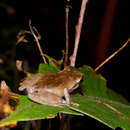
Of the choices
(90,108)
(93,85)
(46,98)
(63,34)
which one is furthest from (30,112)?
(63,34)

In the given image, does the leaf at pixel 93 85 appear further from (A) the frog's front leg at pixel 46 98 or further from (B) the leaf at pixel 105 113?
(A) the frog's front leg at pixel 46 98

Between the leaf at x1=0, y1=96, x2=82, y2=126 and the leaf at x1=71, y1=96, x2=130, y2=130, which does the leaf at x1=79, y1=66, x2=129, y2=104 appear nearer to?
the leaf at x1=71, y1=96, x2=130, y2=130

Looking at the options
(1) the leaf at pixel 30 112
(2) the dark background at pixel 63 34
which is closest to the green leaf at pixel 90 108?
(1) the leaf at pixel 30 112

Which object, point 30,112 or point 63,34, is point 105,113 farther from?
point 63,34

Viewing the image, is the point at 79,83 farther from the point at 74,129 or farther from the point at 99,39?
the point at 99,39

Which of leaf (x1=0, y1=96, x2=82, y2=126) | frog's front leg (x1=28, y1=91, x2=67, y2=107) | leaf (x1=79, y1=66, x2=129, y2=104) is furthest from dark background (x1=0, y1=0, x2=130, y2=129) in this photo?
leaf (x1=0, y1=96, x2=82, y2=126)
